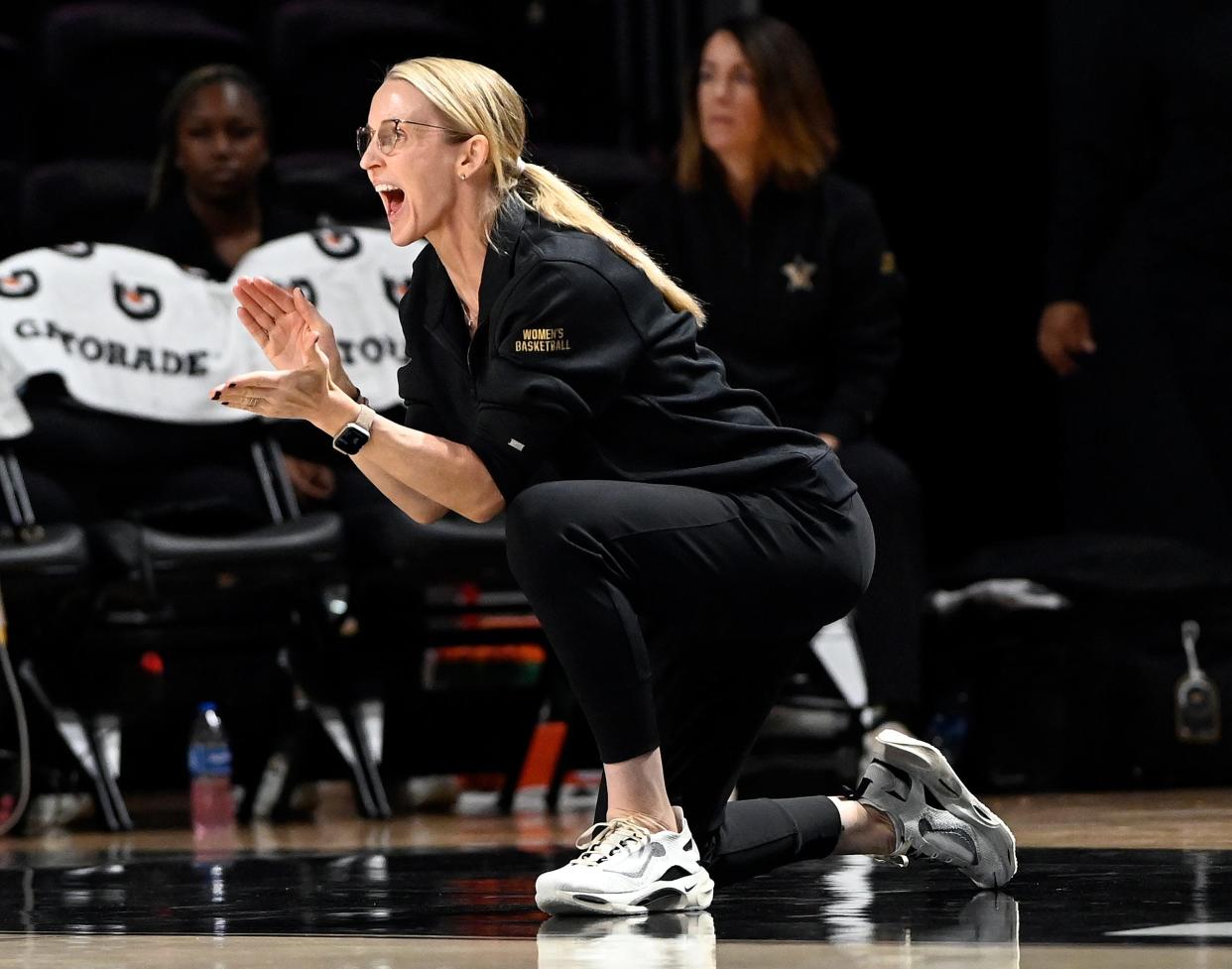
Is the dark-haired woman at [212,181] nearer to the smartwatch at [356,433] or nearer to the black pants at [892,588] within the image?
the black pants at [892,588]

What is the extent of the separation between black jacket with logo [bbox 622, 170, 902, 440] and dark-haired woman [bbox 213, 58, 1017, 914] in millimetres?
2122

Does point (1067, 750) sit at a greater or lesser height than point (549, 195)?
lesser

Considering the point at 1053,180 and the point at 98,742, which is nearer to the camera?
the point at 98,742

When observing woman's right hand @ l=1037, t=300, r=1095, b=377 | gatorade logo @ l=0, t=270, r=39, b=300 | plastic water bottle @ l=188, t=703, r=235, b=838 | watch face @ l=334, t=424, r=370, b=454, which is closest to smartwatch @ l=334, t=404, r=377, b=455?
watch face @ l=334, t=424, r=370, b=454

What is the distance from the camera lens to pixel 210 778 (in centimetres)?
468

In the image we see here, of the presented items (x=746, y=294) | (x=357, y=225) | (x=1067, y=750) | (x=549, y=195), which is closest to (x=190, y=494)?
(x=357, y=225)

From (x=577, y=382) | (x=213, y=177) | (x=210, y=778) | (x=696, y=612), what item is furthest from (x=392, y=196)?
(x=213, y=177)

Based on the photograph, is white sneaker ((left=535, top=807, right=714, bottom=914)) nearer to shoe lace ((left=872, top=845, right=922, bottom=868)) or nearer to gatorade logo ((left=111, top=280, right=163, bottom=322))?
shoe lace ((left=872, top=845, right=922, bottom=868))

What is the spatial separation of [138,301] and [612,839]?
2898 mm

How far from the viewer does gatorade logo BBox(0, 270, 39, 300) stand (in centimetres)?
494

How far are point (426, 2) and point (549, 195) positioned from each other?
14.0 ft

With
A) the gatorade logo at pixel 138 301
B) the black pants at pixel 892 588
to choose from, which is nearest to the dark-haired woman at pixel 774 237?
the black pants at pixel 892 588

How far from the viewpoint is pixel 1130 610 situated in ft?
16.4

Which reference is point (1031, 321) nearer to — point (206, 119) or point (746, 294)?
point (746, 294)
